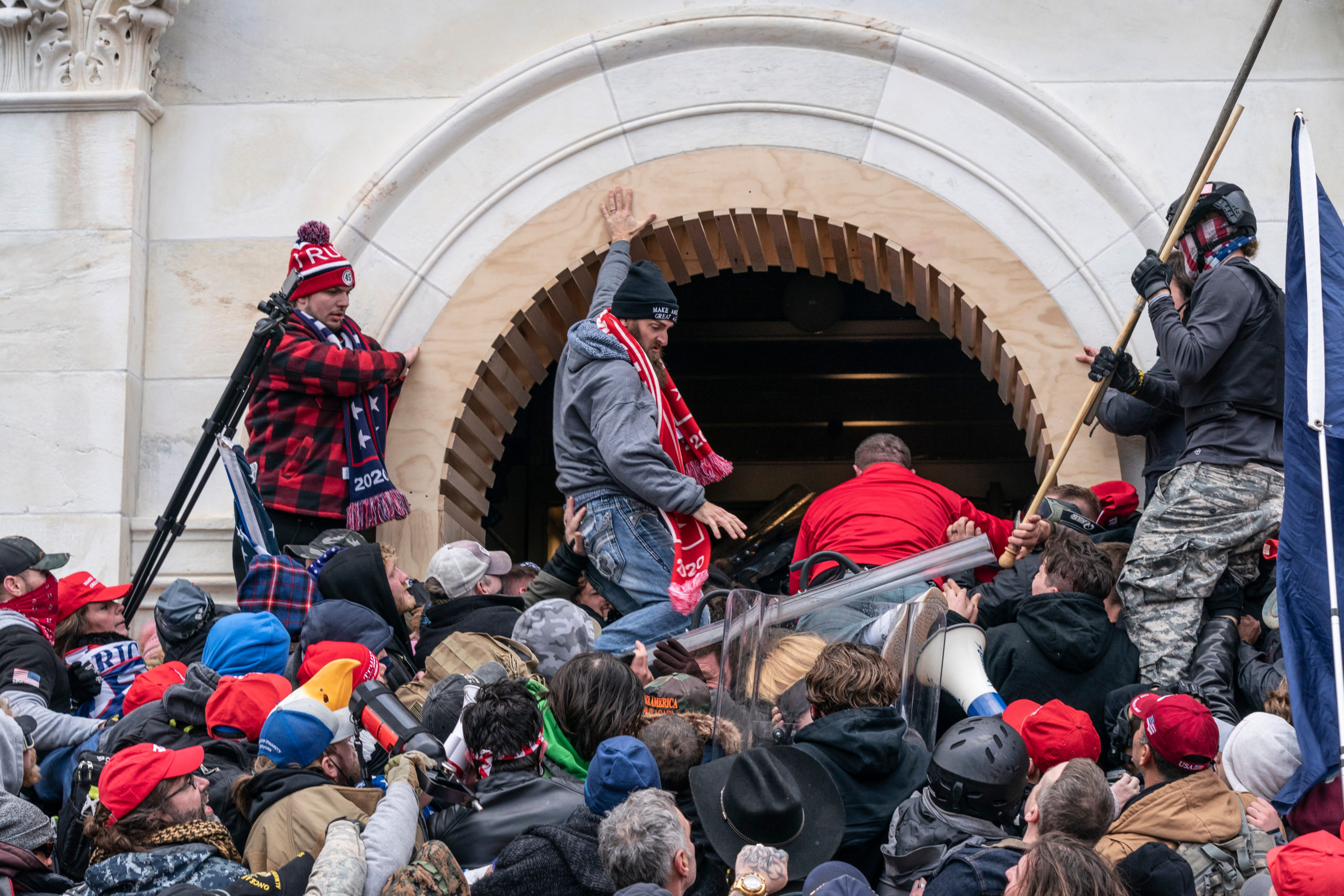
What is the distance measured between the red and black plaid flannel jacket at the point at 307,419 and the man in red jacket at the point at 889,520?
2.07 m

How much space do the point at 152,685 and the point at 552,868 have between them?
5.97 feet

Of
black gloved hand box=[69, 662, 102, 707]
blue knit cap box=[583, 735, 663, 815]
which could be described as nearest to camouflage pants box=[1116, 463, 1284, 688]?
blue knit cap box=[583, 735, 663, 815]

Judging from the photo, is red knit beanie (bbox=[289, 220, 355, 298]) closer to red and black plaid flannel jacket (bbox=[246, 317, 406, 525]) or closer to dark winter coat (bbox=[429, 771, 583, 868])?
red and black plaid flannel jacket (bbox=[246, 317, 406, 525])

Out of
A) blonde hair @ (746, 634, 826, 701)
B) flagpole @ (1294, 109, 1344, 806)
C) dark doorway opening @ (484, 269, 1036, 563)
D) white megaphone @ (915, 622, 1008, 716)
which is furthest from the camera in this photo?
dark doorway opening @ (484, 269, 1036, 563)

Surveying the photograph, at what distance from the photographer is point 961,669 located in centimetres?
488

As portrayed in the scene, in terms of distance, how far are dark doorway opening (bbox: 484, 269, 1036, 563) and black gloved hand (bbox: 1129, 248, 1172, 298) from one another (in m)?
4.14

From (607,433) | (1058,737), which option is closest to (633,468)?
(607,433)

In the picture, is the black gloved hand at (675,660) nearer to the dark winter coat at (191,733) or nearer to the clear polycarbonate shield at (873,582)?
the clear polycarbonate shield at (873,582)

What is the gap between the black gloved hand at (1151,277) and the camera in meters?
5.80

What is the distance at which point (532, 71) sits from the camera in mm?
7082

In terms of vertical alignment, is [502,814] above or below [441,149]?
below

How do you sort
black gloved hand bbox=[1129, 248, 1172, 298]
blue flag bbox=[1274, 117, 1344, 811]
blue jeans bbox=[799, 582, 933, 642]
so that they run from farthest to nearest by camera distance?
black gloved hand bbox=[1129, 248, 1172, 298]
blue jeans bbox=[799, 582, 933, 642]
blue flag bbox=[1274, 117, 1344, 811]

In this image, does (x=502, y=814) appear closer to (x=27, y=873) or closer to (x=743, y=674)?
(x=743, y=674)

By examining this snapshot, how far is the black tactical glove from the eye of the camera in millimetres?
5898
